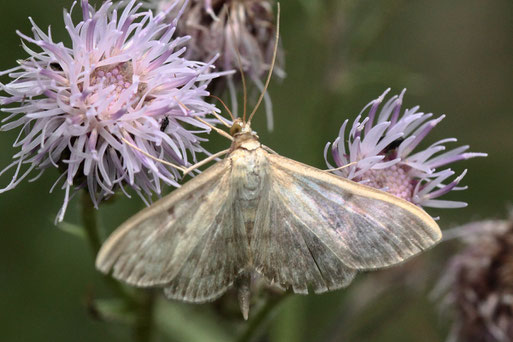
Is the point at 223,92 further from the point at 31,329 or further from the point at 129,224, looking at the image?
the point at 31,329

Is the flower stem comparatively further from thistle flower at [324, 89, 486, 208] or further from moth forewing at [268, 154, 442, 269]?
thistle flower at [324, 89, 486, 208]

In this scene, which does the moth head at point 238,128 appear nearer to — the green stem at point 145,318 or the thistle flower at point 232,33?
the thistle flower at point 232,33

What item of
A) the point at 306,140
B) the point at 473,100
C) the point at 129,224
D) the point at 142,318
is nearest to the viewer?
the point at 129,224

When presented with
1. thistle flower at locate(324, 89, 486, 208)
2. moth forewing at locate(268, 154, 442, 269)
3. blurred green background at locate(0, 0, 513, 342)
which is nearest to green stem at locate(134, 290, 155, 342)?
blurred green background at locate(0, 0, 513, 342)

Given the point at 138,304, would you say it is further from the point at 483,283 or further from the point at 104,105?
the point at 483,283

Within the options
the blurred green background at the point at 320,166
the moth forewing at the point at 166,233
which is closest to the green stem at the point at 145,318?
the blurred green background at the point at 320,166

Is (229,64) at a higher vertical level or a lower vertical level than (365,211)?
higher

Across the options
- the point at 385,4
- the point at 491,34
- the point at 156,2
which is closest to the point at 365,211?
the point at 156,2
